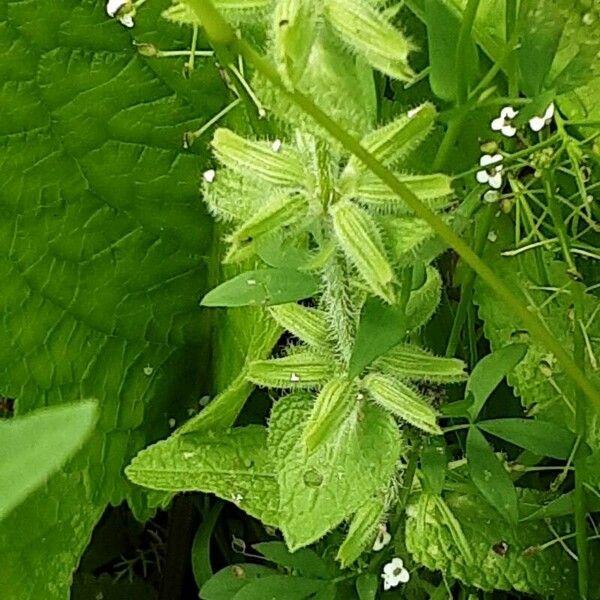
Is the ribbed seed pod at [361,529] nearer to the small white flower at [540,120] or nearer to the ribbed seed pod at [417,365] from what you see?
the ribbed seed pod at [417,365]

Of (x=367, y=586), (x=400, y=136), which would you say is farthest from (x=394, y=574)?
(x=400, y=136)

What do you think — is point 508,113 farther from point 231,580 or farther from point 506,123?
point 231,580

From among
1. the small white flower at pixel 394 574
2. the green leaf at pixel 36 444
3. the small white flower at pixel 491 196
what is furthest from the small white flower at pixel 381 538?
the green leaf at pixel 36 444

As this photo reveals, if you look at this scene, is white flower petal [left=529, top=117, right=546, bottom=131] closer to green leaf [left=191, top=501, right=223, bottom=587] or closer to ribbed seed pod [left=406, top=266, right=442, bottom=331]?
ribbed seed pod [left=406, top=266, right=442, bottom=331]

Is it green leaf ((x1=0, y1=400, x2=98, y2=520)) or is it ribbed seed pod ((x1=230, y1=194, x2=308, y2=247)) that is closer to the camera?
green leaf ((x1=0, y1=400, x2=98, y2=520))

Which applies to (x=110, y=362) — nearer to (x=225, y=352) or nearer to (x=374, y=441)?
(x=225, y=352)

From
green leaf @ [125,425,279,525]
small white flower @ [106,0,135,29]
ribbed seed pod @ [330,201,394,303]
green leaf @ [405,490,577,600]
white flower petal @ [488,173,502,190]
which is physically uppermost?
small white flower @ [106,0,135,29]

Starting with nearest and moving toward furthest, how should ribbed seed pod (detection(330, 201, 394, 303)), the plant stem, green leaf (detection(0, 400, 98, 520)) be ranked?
1. green leaf (detection(0, 400, 98, 520))
2. ribbed seed pod (detection(330, 201, 394, 303))
3. the plant stem

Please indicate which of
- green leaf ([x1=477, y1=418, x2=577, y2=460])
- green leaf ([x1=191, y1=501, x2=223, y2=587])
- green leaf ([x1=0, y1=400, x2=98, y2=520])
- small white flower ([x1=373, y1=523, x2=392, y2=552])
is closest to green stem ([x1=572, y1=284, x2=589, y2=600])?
green leaf ([x1=477, y1=418, x2=577, y2=460])
